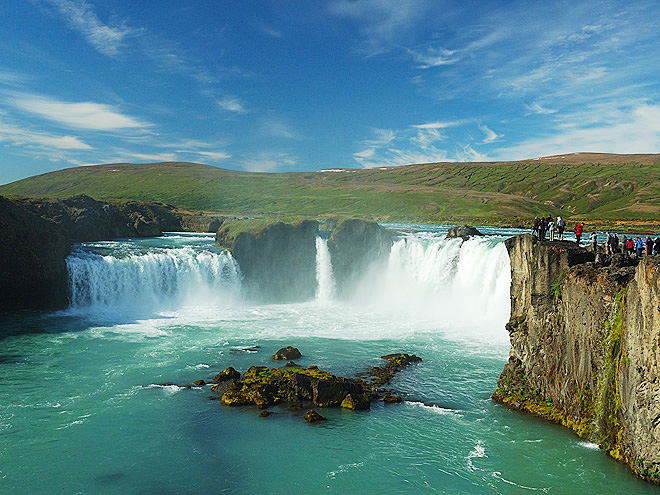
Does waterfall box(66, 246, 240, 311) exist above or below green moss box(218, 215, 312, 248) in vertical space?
below

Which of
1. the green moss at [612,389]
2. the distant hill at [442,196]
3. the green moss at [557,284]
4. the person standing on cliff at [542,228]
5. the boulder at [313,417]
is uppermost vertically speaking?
the distant hill at [442,196]

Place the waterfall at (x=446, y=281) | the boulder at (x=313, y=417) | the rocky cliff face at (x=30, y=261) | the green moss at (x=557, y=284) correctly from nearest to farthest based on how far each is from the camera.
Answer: the green moss at (x=557, y=284) → the boulder at (x=313, y=417) → the waterfall at (x=446, y=281) → the rocky cliff face at (x=30, y=261)

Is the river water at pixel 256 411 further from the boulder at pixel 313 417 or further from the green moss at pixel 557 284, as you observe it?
the green moss at pixel 557 284

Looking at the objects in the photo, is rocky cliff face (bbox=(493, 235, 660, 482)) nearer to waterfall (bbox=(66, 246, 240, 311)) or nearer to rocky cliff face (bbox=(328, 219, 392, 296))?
rocky cliff face (bbox=(328, 219, 392, 296))

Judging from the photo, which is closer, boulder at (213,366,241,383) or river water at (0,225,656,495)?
river water at (0,225,656,495)

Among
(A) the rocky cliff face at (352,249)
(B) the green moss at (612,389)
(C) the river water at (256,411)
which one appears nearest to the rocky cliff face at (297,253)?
(A) the rocky cliff face at (352,249)

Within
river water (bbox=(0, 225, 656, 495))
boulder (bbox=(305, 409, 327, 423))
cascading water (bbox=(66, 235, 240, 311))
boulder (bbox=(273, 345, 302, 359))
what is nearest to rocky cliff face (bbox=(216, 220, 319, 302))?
cascading water (bbox=(66, 235, 240, 311))

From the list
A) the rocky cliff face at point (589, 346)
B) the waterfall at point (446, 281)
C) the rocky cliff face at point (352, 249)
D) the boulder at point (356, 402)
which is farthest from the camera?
the rocky cliff face at point (352, 249)
